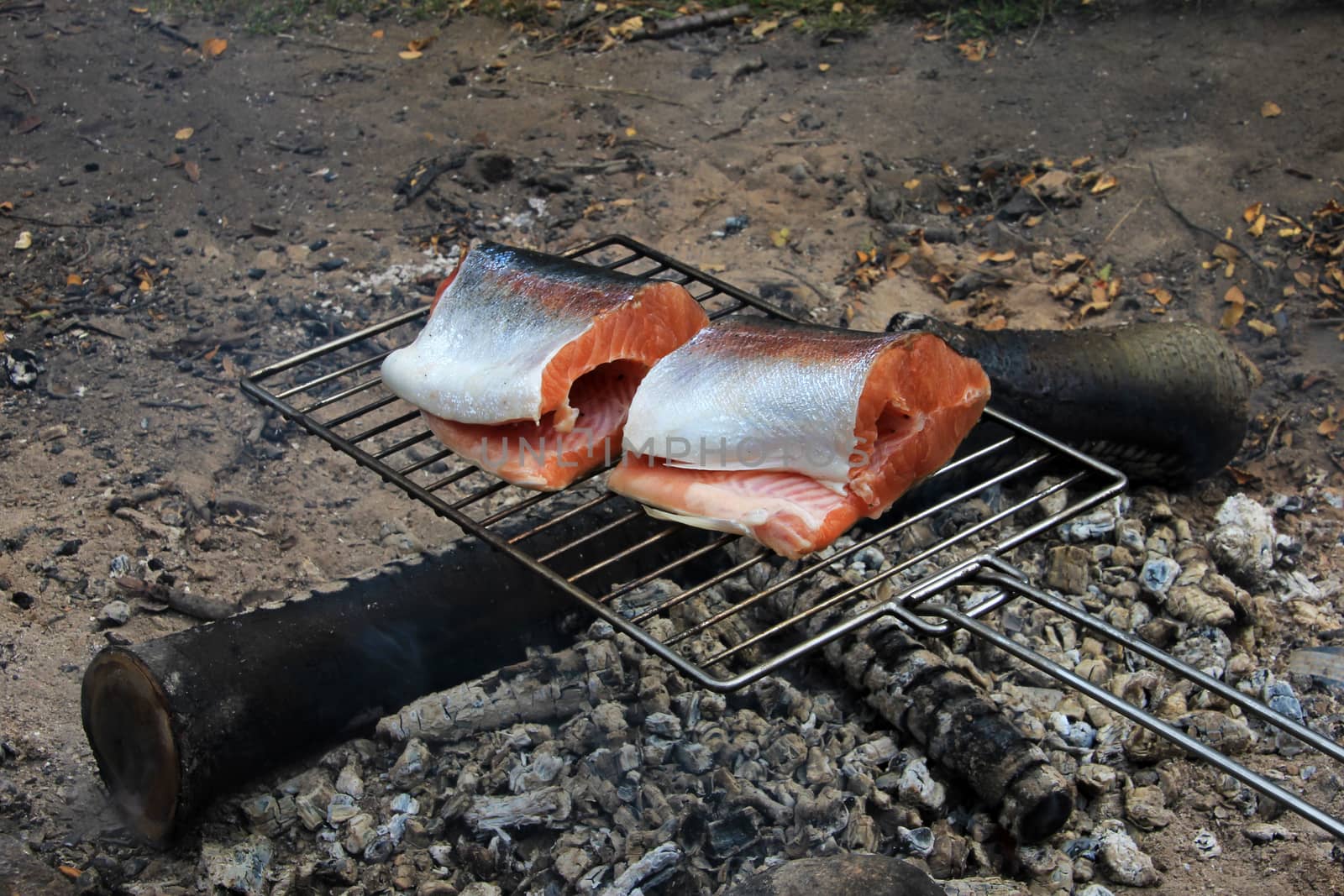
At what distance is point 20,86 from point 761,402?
5260 mm

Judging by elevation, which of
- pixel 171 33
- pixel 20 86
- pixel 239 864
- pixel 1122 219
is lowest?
pixel 239 864

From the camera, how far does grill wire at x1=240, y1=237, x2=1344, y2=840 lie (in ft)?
7.32

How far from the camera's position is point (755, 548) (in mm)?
3607

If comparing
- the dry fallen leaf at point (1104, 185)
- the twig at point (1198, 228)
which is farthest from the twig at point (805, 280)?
the twig at point (1198, 228)

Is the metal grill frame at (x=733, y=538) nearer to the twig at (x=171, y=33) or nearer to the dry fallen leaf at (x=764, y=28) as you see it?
the dry fallen leaf at (x=764, y=28)

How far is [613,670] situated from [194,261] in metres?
3.08

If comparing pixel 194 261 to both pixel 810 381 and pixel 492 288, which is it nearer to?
pixel 492 288

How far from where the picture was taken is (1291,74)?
5637 mm

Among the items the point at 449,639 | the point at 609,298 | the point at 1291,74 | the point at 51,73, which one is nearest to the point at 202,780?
the point at 449,639

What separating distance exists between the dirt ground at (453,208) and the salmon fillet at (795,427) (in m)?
1.54

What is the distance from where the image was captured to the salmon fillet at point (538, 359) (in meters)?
2.80

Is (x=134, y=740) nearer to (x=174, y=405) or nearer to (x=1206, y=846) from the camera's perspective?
(x=174, y=405)

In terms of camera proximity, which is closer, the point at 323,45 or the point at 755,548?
the point at 755,548

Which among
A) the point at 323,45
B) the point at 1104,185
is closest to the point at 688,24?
the point at 323,45
